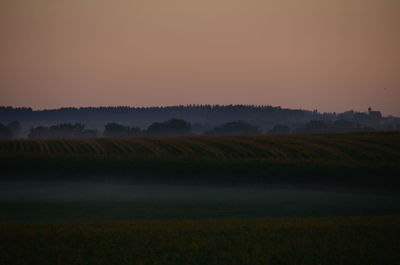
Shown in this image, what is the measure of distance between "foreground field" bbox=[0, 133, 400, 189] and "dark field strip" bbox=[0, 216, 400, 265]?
14.2 meters

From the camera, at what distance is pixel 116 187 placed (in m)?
27.6

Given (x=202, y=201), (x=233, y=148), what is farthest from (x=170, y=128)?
A: (x=202, y=201)

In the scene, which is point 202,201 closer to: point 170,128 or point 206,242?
point 206,242

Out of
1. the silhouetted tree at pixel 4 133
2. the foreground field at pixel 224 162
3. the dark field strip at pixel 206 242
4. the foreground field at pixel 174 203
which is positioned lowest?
the dark field strip at pixel 206 242

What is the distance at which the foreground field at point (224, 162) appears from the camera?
28.7 meters

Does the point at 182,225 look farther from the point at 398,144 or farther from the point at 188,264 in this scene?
the point at 398,144

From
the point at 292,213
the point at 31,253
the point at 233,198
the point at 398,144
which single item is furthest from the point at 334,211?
the point at 398,144

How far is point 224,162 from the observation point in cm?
3191

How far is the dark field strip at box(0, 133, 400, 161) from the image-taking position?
3259 centimetres

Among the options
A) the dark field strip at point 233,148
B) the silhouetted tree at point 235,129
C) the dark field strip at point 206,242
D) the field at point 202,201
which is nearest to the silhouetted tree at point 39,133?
the silhouetted tree at point 235,129

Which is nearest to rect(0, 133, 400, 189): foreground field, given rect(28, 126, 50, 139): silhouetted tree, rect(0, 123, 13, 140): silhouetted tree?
rect(0, 123, 13, 140): silhouetted tree

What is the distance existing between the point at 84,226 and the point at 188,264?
5.09 m

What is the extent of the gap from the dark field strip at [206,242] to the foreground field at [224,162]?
1422 centimetres

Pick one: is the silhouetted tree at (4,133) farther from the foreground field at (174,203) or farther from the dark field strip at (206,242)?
the dark field strip at (206,242)
